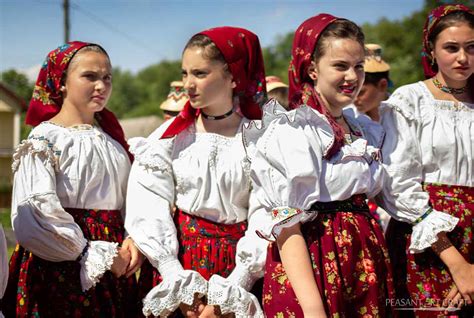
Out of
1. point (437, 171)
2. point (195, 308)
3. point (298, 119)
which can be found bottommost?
point (195, 308)

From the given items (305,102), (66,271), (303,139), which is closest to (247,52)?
(305,102)

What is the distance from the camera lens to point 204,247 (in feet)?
10.6

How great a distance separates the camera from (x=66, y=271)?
338 centimetres

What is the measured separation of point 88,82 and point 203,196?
1.00 m

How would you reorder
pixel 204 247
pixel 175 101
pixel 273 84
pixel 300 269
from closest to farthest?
pixel 300 269 → pixel 204 247 → pixel 273 84 → pixel 175 101

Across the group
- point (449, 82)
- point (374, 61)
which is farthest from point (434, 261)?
point (374, 61)

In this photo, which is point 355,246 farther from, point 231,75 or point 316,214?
point 231,75

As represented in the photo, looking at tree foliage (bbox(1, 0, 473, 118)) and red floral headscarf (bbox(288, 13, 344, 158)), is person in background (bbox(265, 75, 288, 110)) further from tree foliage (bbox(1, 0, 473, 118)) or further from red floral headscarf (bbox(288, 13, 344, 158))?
tree foliage (bbox(1, 0, 473, 118))

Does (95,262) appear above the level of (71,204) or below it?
below

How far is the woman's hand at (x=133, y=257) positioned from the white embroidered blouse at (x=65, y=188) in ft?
0.26

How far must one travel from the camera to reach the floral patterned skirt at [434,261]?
3170 millimetres

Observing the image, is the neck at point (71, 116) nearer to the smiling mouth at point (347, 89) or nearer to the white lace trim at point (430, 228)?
the smiling mouth at point (347, 89)

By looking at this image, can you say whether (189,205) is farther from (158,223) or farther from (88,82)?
(88,82)

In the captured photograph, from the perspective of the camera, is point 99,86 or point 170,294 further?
point 99,86
